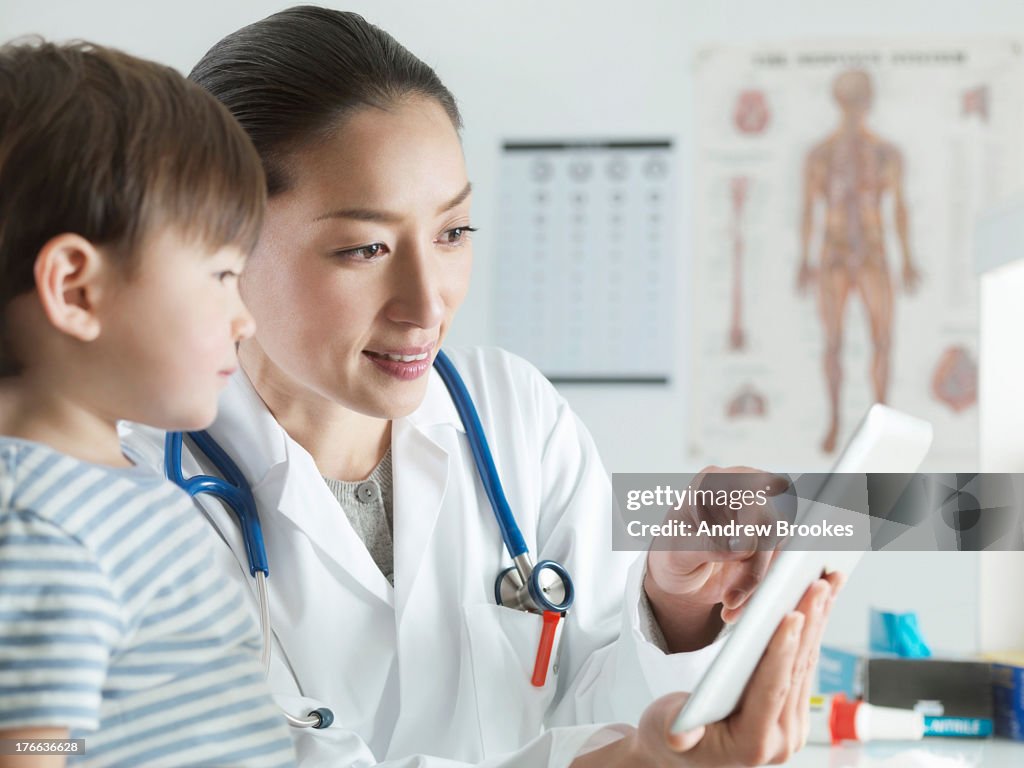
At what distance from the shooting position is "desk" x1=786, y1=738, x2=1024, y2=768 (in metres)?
1.21

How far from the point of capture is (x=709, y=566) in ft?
3.25

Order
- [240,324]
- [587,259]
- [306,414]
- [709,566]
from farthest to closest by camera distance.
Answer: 1. [587,259]
2. [306,414]
3. [709,566]
4. [240,324]

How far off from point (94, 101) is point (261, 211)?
120mm

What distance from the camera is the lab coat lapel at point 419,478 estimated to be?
114cm

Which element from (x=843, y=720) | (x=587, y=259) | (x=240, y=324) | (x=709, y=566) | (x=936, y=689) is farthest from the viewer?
(x=587, y=259)

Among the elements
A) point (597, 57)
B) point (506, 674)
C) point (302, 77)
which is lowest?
point (506, 674)

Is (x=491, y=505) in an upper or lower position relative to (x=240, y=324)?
lower

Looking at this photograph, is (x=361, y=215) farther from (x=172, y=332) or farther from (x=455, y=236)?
(x=172, y=332)

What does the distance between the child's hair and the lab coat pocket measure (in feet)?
1.97

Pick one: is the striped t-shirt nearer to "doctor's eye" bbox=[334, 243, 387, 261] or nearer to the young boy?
the young boy

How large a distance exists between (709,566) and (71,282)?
0.63 metres

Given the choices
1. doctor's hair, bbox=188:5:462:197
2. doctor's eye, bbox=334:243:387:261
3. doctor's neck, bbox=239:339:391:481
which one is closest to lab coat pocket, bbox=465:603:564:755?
doctor's neck, bbox=239:339:391:481

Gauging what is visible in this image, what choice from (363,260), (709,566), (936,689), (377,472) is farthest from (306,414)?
(936,689)

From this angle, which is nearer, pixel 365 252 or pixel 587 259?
pixel 365 252
